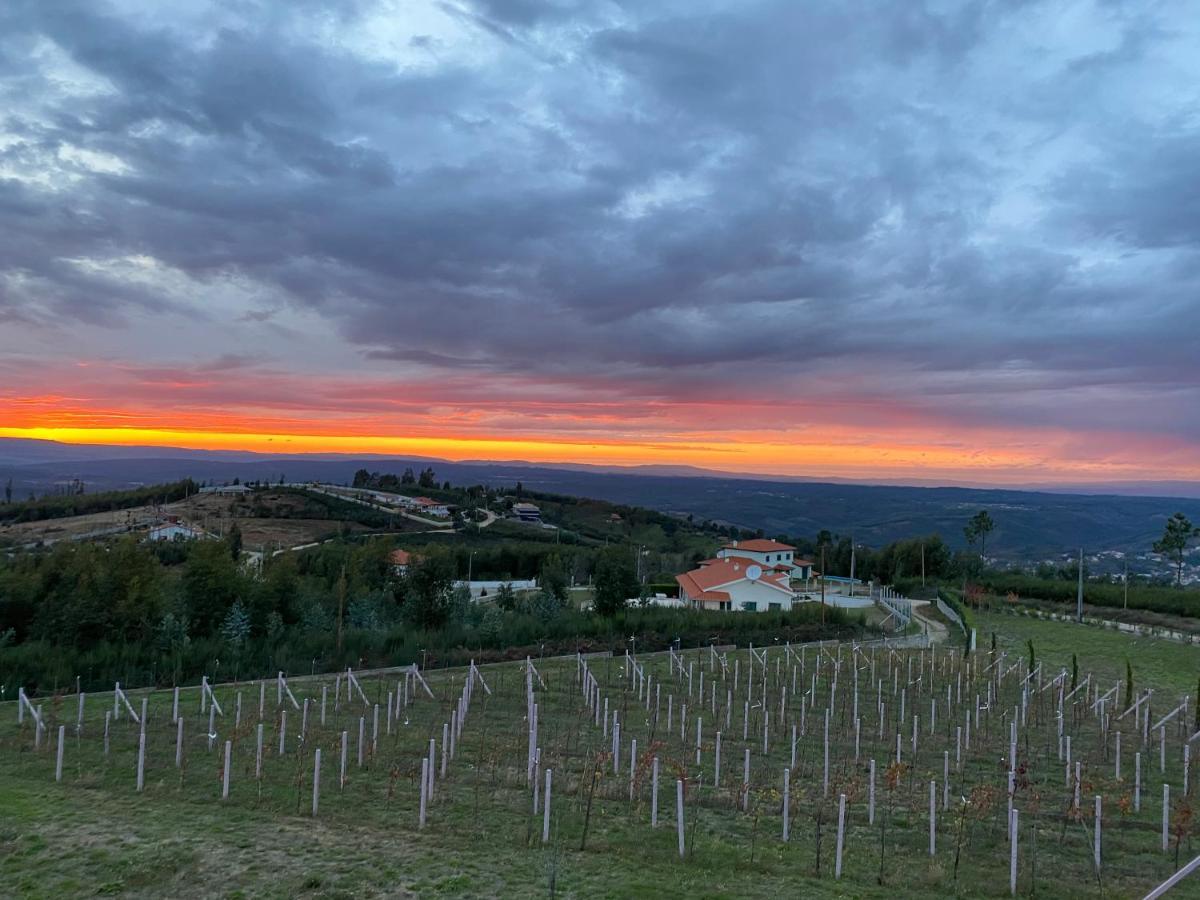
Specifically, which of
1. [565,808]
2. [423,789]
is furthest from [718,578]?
[423,789]

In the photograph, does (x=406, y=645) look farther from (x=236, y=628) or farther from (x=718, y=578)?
(x=718, y=578)

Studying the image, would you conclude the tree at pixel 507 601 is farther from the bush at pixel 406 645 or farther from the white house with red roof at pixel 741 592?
the white house with red roof at pixel 741 592

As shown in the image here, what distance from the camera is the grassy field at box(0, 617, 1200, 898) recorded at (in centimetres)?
709

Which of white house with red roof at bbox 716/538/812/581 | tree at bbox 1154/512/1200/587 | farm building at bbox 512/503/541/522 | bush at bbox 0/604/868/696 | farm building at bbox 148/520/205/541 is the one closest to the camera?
bush at bbox 0/604/868/696

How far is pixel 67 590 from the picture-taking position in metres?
21.5

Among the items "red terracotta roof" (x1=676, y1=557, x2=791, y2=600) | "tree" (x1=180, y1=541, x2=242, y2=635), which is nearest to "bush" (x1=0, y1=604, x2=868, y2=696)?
"tree" (x1=180, y1=541, x2=242, y2=635)

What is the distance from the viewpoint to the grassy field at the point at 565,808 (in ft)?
23.3

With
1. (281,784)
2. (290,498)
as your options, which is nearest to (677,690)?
(281,784)

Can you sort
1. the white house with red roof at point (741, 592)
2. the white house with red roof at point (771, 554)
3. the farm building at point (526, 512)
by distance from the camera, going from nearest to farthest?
the white house with red roof at point (741, 592) < the white house with red roof at point (771, 554) < the farm building at point (526, 512)

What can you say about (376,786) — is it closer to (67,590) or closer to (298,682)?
(298,682)

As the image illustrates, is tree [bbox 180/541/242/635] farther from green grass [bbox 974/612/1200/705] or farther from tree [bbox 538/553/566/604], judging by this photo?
green grass [bbox 974/612/1200/705]

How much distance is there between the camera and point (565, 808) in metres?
9.19

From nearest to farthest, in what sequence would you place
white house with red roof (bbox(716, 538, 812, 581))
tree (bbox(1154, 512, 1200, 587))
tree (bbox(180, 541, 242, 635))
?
tree (bbox(180, 541, 242, 635))
tree (bbox(1154, 512, 1200, 587))
white house with red roof (bbox(716, 538, 812, 581))

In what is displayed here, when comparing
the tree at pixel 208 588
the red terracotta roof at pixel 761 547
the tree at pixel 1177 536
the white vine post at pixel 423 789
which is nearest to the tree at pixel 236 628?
the tree at pixel 208 588
